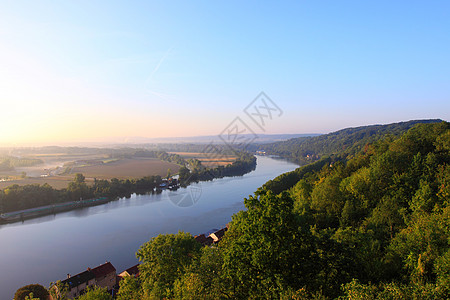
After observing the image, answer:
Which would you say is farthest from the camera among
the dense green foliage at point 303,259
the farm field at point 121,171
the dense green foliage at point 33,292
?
the farm field at point 121,171

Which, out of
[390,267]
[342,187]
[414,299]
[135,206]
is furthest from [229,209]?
[414,299]

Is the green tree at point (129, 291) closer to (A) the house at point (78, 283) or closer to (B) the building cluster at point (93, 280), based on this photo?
(B) the building cluster at point (93, 280)

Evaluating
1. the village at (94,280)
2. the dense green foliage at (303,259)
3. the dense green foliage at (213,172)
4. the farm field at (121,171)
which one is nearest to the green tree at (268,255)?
the dense green foliage at (303,259)

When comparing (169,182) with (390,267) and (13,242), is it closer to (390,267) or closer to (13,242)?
(13,242)

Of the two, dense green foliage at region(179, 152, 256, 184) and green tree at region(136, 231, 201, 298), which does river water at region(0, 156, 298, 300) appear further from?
dense green foliage at region(179, 152, 256, 184)

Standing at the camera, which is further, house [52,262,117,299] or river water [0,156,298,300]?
river water [0,156,298,300]

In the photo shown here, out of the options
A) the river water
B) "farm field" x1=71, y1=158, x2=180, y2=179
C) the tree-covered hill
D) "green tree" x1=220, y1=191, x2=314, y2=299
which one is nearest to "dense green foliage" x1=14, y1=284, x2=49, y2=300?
the river water
